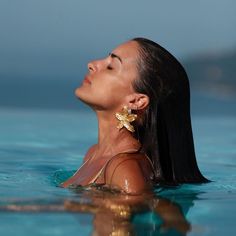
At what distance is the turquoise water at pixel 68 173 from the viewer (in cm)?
311

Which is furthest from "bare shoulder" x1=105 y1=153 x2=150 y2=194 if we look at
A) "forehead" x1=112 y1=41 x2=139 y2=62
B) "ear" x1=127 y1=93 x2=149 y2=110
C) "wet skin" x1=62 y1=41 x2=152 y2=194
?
"forehead" x1=112 y1=41 x2=139 y2=62

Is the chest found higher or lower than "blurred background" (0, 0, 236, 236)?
lower

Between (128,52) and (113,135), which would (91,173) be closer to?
(113,135)

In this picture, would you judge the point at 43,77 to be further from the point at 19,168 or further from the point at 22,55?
the point at 19,168

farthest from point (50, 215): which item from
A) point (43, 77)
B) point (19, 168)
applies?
point (43, 77)

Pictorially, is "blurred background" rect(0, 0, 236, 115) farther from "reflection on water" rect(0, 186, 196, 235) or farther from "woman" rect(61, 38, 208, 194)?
"reflection on water" rect(0, 186, 196, 235)

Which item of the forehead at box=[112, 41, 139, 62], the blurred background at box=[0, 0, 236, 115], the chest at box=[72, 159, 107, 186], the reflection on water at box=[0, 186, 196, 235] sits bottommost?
the reflection on water at box=[0, 186, 196, 235]

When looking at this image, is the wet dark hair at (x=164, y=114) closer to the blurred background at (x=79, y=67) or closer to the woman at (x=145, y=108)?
the woman at (x=145, y=108)

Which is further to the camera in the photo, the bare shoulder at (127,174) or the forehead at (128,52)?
the forehead at (128,52)

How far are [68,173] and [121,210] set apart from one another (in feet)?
4.95

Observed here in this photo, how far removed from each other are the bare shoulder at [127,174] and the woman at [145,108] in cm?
3

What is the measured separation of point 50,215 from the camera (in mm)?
3225

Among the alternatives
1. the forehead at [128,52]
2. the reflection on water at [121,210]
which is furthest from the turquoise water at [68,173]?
the forehead at [128,52]

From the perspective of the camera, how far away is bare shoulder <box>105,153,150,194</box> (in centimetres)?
319
